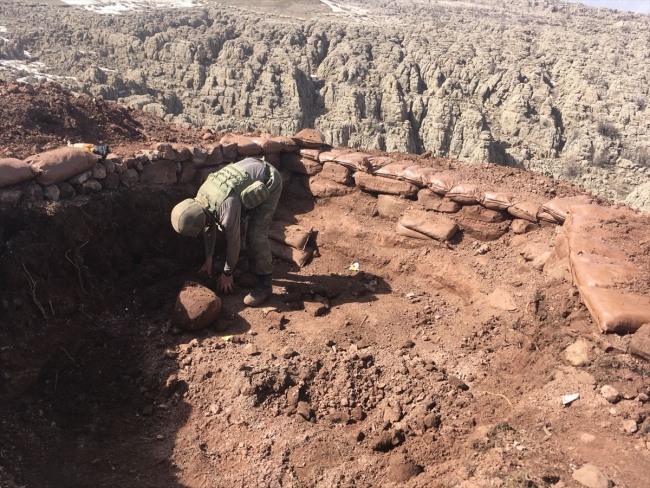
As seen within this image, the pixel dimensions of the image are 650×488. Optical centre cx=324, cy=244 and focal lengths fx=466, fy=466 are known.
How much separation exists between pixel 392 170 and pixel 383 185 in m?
0.19

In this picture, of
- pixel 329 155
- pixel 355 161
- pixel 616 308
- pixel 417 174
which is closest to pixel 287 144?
pixel 329 155

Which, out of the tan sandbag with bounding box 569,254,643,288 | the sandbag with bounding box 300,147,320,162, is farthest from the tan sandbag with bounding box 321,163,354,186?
the tan sandbag with bounding box 569,254,643,288

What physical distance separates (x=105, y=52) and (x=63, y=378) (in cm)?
2350

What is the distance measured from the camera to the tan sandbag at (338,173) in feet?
17.6

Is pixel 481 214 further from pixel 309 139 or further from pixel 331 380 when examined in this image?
pixel 331 380

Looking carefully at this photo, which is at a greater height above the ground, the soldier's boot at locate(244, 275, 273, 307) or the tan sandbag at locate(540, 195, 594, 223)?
the tan sandbag at locate(540, 195, 594, 223)

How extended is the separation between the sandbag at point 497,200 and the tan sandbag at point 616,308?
148cm

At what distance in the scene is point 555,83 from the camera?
2594cm

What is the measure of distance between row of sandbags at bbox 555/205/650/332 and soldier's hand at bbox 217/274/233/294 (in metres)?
2.78

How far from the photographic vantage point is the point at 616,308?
2.96m

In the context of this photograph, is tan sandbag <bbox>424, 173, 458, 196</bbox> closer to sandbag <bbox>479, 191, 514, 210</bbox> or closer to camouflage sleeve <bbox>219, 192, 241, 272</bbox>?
sandbag <bbox>479, 191, 514, 210</bbox>

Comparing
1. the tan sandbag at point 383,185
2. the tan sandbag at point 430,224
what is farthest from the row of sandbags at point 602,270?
the tan sandbag at point 383,185

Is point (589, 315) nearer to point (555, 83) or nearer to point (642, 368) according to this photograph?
point (642, 368)

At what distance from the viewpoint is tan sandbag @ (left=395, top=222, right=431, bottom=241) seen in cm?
483
